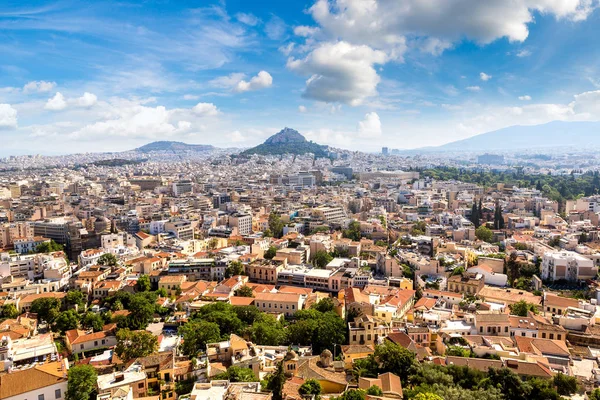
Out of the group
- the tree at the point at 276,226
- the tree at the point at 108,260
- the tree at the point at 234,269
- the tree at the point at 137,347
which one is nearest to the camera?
the tree at the point at 137,347

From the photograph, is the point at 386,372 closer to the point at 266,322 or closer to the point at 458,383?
the point at 458,383

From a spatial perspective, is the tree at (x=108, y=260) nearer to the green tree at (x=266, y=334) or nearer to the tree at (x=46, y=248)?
the tree at (x=46, y=248)

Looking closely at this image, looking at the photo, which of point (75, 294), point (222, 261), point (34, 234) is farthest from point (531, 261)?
point (34, 234)

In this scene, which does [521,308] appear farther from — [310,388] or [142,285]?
[142,285]

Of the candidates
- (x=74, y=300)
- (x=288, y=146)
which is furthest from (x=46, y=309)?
(x=288, y=146)

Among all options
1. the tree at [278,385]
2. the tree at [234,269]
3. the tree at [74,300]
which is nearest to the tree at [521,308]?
the tree at [278,385]

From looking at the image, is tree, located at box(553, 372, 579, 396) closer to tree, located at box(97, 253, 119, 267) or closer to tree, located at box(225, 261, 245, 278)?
tree, located at box(225, 261, 245, 278)

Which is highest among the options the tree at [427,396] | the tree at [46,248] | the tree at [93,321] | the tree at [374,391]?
the tree at [46,248]
